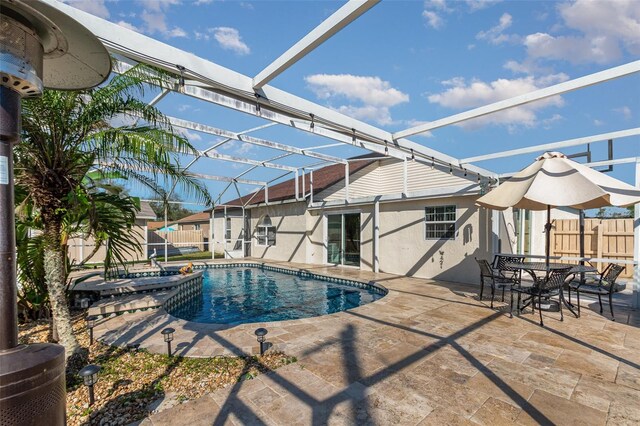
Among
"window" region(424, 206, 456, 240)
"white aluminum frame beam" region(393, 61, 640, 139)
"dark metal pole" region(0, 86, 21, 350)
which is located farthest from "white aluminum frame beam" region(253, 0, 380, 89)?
"window" region(424, 206, 456, 240)

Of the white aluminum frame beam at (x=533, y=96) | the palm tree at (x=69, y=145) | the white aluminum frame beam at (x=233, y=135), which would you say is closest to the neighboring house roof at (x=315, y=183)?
the white aluminum frame beam at (x=233, y=135)

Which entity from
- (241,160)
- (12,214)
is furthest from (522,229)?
(12,214)

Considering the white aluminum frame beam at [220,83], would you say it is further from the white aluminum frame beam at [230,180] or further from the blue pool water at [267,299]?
the white aluminum frame beam at [230,180]

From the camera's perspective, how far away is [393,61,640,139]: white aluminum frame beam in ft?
15.1

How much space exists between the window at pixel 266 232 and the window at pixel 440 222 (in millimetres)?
8989

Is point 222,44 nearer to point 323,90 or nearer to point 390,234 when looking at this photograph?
point 323,90

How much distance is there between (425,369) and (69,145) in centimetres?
565

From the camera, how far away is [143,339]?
4.70 meters

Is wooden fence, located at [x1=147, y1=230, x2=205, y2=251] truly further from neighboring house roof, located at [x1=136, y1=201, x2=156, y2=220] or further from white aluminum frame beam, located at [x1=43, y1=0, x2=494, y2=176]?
white aluminum frame beam, located at [x1=43, y1=0, x2=494, y2=176]

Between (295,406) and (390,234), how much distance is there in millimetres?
9136

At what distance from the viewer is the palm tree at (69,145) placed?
3.89m

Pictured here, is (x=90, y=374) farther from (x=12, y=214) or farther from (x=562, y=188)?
(x=562, y=188)

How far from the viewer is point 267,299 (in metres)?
8.98

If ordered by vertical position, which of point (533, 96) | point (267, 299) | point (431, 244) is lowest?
point (267, 299)
